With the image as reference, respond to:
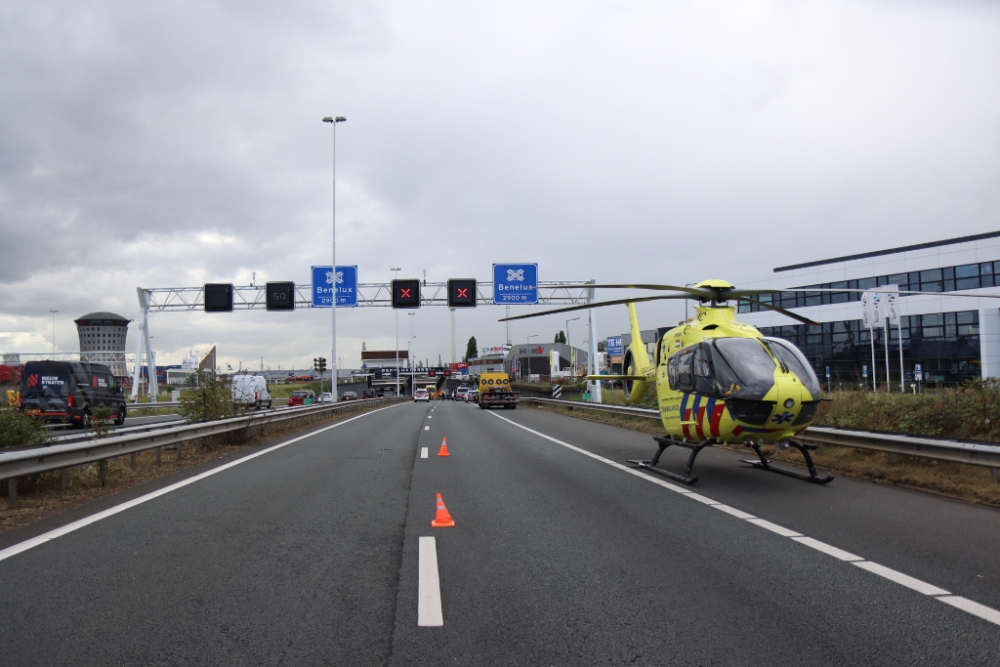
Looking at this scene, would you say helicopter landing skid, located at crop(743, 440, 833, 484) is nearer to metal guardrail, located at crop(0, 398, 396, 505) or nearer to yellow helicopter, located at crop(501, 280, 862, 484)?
yellow helicopter, located at crop(501, 280, 862, 484)

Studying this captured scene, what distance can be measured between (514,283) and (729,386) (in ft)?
87.2

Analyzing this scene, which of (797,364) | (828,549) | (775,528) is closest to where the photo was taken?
(828,549)

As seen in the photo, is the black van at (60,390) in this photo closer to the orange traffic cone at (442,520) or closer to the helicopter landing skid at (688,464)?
the helicopter landing skid at (688,464)

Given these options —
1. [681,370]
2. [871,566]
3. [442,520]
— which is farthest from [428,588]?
[681,370]

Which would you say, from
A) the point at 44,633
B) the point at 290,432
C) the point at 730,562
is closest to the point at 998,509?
the point at 730,562

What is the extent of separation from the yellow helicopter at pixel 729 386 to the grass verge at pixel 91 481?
27.2 feet

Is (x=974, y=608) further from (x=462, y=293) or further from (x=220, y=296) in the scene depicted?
(x=220, y=296)

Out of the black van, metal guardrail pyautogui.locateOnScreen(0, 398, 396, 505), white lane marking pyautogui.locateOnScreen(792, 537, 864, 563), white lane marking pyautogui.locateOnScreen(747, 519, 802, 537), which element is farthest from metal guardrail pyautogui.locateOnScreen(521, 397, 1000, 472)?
the black van

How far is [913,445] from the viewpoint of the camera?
10.1m

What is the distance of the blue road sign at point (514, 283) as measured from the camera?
35.9 m

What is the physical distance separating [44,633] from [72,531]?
3327mm

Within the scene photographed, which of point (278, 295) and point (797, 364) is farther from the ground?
point (278, 295)

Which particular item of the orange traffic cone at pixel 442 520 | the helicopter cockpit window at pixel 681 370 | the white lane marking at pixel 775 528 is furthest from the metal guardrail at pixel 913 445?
the orange traffic cone at pixel 442 520

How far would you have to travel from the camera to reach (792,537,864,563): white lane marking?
19.7 ft
